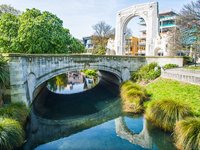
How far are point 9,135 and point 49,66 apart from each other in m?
10.4

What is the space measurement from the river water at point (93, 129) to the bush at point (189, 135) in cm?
88

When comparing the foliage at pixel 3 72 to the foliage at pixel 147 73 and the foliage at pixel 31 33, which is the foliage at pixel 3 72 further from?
the foliage at pixel 147 73

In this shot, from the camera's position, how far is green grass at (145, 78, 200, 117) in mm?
14484

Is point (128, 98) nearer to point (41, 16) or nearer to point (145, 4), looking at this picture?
point (41, 16)

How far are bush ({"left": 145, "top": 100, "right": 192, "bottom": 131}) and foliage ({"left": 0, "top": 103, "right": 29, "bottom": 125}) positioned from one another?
7.88m

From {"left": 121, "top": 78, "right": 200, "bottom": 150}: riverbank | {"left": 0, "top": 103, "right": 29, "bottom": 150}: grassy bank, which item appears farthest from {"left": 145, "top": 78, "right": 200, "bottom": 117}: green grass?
{"left": 0, "top": 103, "right": 29, "bottom": 150}: grassy bank

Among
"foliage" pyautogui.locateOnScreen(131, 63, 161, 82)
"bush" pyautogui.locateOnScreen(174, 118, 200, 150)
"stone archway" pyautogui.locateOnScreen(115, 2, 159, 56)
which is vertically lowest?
"bush" pyautogui.locateOnScreen(174, 118, 200, 150)

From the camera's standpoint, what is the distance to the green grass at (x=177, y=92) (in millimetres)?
14484

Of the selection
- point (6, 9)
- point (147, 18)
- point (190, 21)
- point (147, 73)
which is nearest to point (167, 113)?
point (147, 73)

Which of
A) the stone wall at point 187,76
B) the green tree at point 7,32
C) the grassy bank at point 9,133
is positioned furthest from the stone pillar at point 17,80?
the stone wall at point 187,76

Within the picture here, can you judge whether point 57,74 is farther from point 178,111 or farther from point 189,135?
point 189,135

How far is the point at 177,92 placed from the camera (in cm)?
1719

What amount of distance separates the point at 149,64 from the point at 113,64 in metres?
4.82

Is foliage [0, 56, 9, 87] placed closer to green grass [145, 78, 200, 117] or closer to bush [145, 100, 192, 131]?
bush [145, 100, 192, 131]
